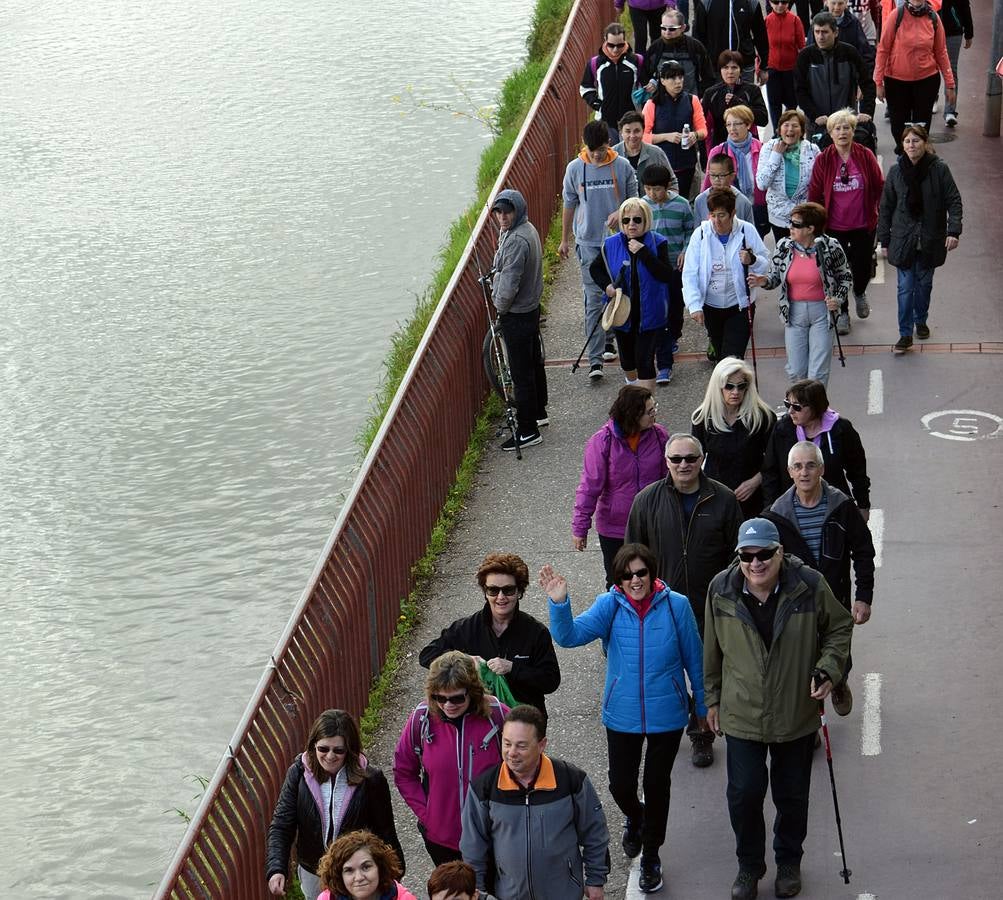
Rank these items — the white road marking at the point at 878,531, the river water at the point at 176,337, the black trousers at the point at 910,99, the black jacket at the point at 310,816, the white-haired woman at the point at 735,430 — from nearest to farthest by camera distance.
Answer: the black jacket at the point at 310,816, the white-haired woman at the point at 735,430, the white road marking at the point at 878,531, the river water at the point at 176,337, the black trousers at the point at 910,99

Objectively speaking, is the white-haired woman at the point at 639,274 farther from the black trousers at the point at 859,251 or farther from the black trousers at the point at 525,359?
the black trousers at the point at 859,251

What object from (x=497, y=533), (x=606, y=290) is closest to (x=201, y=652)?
(x=497, y=533)

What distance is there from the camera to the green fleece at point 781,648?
7.54 metres

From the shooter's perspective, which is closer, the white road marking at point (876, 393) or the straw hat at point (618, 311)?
the straw hat at point (618, 311)

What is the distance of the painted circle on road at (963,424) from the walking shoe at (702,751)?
4369 millimetres

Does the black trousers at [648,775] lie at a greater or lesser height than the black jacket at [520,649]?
lesser

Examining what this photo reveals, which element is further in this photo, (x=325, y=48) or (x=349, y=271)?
(x=325, y=48)

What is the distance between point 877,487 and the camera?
1212 cm

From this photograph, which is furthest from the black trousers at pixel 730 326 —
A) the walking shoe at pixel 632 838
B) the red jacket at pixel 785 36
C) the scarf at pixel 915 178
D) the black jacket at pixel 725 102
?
the red jacket at pixel 785 36

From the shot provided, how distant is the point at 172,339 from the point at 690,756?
14.2 m

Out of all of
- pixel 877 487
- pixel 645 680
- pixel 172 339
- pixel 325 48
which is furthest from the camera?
pixel 325 48

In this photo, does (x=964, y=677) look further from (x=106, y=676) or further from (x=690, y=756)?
(x=106, y=676)

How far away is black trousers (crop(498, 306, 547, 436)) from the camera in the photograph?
43.3ft

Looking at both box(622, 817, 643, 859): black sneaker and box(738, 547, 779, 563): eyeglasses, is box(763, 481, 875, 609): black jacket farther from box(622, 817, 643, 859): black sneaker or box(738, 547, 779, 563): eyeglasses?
box(622, 817, 643, 859): black sneaker
